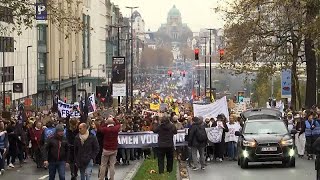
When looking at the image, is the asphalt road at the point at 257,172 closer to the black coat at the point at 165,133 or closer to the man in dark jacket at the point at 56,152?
the black coat at the point at 165,133

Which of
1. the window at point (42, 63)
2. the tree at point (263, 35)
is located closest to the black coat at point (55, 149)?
the tree at point (263, 35)

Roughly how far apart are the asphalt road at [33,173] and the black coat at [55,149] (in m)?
4.52

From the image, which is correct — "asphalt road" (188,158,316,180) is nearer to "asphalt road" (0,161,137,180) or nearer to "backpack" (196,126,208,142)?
"backpack" (196,126,208,142)

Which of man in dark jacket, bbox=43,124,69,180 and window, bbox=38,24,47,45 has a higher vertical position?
window, bbox=38,24,47,45

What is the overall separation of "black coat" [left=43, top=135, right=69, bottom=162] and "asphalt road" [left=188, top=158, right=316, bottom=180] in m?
5.49

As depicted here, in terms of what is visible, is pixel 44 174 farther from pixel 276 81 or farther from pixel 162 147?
pixel 276 81

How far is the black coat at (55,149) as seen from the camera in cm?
1686

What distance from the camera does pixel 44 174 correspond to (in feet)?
77.8

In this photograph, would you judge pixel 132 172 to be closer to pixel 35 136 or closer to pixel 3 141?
pixel 3 141

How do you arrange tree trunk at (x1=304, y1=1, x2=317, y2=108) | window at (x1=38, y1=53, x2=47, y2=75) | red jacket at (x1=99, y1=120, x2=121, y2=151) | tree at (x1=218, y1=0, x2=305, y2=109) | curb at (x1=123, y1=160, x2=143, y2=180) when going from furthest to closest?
1. window at (x1=38, y1=53, x2=47, y2=75)
2. tree at (x1=218, y1=0, x2=305, y2=109)
3. tree trunk at (x1=304, y1=1, x2=317, y2=108)
4. curb at (x1=123, y1=160, x2=143, y2=180)
5. red jacket at (x1=99, y1=120, x2=121, y2=151)

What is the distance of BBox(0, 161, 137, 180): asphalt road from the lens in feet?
74.1

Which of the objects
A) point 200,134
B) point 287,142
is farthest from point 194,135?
point 287,142

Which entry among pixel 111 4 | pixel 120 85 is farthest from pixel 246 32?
pixel 111 4

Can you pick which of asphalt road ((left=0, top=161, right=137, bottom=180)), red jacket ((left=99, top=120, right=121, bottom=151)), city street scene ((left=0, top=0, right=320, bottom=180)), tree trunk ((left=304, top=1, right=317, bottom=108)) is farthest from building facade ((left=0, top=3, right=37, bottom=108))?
red jacket ((left=99, top=120, right=121, bottom=151))
